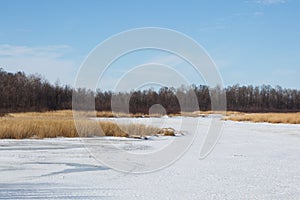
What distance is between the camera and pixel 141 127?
48.3ft

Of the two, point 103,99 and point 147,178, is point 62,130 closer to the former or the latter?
point 147,178

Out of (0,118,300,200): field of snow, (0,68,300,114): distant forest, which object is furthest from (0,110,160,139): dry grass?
(0,68,300,114): distant forest

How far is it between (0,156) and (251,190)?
4930 millimetres

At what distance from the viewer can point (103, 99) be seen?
40.1 meters

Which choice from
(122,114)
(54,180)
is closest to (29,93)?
(122,114)

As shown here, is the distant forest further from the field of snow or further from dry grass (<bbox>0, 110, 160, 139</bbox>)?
the field of snow

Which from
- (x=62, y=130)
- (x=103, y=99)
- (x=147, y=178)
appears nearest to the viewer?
(x=147, y=178)

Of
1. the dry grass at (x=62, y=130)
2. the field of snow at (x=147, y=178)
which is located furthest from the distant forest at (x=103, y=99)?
the field of snow at (x=147, y=178)

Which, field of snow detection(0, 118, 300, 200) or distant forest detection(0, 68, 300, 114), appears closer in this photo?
field of snow detection(0, 118, 300, 200)

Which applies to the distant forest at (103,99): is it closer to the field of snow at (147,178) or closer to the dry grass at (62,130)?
the dry grass at (62,130)

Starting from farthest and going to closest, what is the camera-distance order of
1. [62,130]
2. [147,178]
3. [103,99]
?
[103,99], [62,130], [147,178]

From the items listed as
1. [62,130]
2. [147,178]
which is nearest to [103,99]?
[62,130]

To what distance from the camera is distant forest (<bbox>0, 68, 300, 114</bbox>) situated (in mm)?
41638

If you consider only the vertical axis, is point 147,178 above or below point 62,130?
below
